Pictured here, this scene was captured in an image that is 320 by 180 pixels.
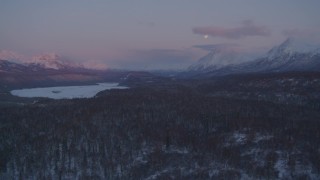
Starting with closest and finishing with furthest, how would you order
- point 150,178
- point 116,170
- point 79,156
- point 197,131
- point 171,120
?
point 150,178
point 116,170
point 79,156
point 197,131
point 171,120

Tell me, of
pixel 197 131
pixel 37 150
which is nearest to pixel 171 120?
pixel 197 131

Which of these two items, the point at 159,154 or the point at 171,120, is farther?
the point at 171,120

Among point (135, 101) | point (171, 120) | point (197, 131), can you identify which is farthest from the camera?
point (135, 101)

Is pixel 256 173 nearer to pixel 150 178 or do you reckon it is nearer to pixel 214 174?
pixel 214 174
